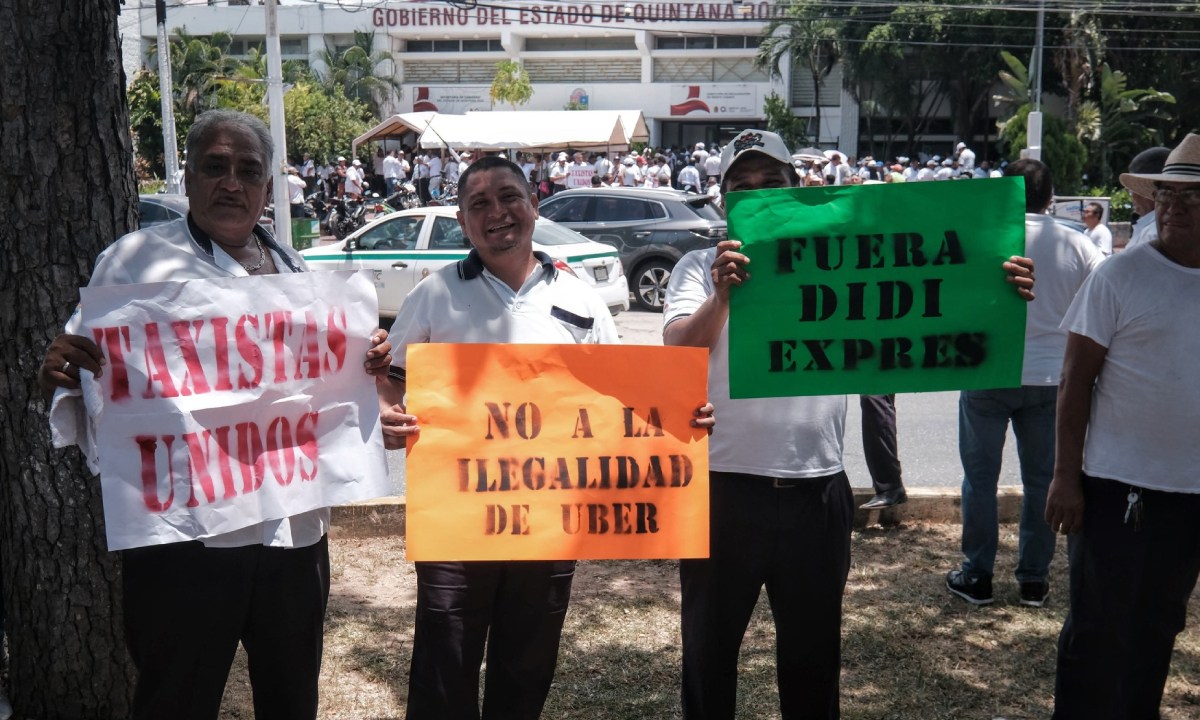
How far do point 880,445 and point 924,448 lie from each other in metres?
2.72

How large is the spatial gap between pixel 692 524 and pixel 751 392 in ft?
1.30

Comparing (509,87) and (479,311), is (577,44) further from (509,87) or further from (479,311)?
(479,311)

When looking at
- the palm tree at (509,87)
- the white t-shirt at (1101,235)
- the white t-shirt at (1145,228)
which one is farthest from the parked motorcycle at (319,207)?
the white t-shirt at (1145,228)

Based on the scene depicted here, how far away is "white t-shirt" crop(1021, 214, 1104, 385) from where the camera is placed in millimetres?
5113

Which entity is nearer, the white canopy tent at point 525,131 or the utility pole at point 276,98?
the utility pole at point 276,98

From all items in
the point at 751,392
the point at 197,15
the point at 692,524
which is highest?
the point at 197,15

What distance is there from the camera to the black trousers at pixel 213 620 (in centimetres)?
283

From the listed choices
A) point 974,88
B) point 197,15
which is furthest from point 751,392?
point 197,15

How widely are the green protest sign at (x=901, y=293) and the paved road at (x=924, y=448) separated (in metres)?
3.33

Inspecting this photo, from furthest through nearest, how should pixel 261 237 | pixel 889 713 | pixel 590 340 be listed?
pixel 889 713
pixel 590 340
pixel 261 237

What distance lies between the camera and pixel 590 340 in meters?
3.40

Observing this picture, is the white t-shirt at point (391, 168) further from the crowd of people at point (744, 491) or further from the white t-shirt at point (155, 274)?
the white t-shirt at point (155, 274)

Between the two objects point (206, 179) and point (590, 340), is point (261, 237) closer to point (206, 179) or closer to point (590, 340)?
point (206, 179)

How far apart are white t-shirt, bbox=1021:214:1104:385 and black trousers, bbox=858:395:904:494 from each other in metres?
1.24
